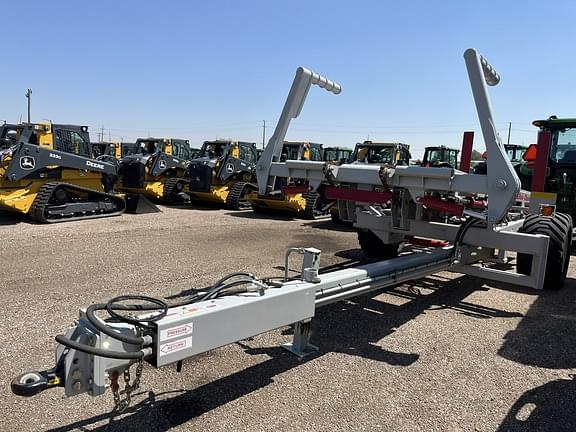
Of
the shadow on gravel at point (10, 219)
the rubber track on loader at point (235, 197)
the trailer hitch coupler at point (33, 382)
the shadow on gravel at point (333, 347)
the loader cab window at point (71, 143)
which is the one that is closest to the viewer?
the trailer hitch coupler at point (33, 382)

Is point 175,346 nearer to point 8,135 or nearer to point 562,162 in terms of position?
point 562,162

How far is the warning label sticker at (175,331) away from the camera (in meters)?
2.37

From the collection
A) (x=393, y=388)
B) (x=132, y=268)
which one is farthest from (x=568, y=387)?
(x=132, y=268)

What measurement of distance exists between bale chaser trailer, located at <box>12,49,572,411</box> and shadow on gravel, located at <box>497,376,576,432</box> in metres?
1.25

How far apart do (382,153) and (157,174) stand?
7.53 m

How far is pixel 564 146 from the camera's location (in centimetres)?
935

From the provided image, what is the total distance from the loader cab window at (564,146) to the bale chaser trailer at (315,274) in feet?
10.9

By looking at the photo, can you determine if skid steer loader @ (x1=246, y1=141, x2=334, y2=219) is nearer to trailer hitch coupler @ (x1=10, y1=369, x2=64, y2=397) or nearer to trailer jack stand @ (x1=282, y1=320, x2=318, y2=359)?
trailer jack stand @ (x1=282, y1=320, x2=318, y2=359)

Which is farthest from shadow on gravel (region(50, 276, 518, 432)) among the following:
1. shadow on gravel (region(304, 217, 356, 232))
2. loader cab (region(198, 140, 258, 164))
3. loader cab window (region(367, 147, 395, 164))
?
loader cab (region(198, 140, 258, 164))

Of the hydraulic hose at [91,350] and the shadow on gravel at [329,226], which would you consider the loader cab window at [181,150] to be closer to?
the shadow on gravel at [329,226]

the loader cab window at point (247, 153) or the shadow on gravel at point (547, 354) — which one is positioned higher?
the loader cab window at point (247, 153)

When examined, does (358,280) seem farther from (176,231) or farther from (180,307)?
(176,231)

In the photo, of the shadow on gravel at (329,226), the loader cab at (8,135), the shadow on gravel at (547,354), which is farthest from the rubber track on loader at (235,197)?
the shadow on gravel at (547,354)

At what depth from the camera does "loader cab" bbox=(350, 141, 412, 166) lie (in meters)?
12.4
